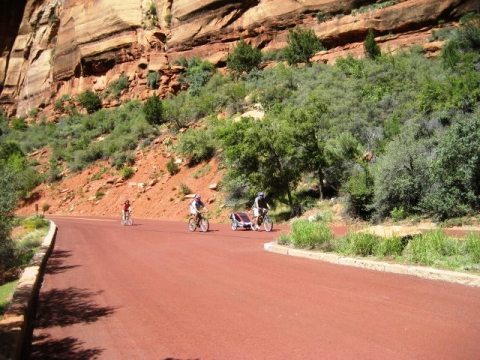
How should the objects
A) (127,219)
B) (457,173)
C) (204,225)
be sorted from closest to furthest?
(457,173)
(204,225)
(127,219)

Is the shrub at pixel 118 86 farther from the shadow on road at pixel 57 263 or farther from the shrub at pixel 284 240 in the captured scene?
the shrub at pixel 284 240

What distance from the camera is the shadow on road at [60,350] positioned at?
5359 millimetres

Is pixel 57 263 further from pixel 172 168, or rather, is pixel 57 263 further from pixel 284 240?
pixel 172 168

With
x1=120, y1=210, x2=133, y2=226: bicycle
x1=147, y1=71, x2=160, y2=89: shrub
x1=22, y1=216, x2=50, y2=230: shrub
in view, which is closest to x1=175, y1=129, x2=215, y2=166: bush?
x1=120, y1=210, x2=133, y2=226: bicycle

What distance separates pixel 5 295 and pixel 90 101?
184ft

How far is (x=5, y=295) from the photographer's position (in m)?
8.16

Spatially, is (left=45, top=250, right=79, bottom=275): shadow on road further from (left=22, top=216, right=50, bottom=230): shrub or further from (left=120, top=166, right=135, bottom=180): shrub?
(left=120, top=166, right=135, bottom=180): shrub

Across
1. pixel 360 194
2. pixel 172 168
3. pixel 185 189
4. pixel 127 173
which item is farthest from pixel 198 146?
pixel 360 194

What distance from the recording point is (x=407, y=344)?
4957mm

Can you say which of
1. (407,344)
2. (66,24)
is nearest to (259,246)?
(407,344)

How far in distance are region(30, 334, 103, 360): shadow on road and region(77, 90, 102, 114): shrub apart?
58298 millimetres

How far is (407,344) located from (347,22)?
4872cm

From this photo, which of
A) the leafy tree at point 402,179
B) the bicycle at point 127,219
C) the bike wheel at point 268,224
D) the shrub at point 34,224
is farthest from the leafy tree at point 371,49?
the shrub at point 34,224

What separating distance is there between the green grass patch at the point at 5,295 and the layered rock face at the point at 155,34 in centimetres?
3952
